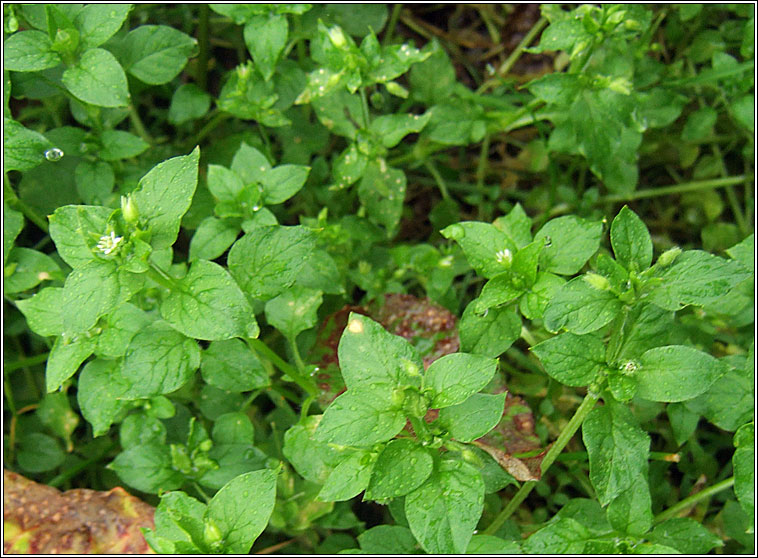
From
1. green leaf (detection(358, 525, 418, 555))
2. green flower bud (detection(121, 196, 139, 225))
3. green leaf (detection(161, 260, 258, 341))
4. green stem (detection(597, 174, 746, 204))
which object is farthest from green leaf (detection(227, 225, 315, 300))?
green stem (detection(597, 174, 746, 204))

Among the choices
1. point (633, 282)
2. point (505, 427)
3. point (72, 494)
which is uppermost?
point (633, 282)

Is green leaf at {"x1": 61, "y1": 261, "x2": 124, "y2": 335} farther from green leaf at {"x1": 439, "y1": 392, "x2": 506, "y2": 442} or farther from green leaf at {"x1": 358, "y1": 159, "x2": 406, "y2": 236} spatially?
green leaf at {"x1": 358, "y1": 159, "x2": 406, "y2": 236}

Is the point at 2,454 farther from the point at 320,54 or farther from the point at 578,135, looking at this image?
the point at 578,135

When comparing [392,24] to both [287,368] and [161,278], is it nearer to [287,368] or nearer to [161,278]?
[287,368]

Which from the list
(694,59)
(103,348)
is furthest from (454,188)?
(103,348)

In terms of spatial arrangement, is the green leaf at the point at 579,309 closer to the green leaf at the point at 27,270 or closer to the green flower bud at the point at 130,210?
the green flower bud at the point at 130,210

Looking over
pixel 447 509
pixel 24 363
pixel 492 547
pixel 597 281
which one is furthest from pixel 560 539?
pixel 24 363
